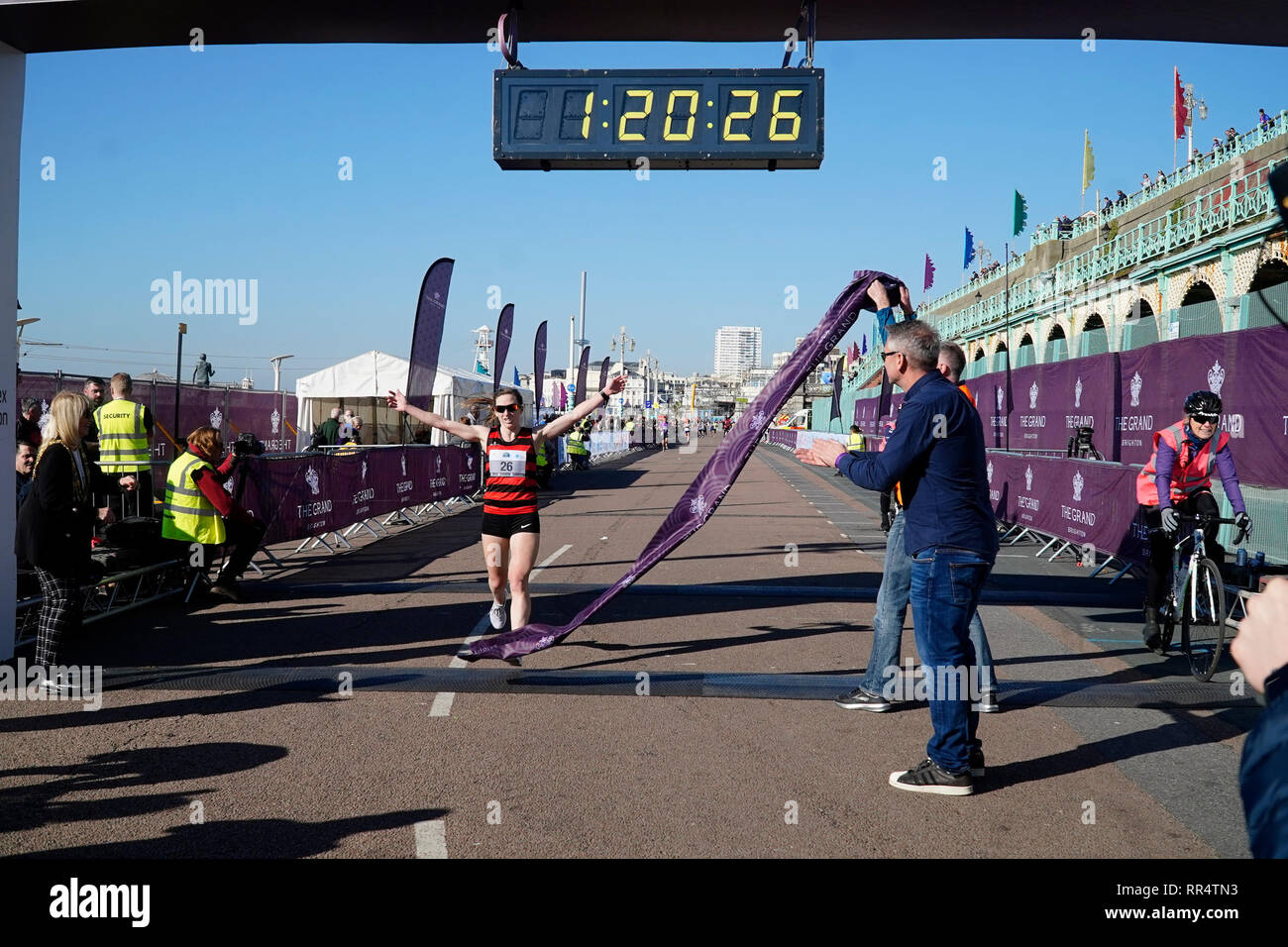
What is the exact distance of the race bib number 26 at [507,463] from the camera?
7574 millimetres

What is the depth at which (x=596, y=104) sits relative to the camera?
8188mm

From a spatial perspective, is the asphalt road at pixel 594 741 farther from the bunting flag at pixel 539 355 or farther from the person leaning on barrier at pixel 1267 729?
the bunting flag at pixel 539 355

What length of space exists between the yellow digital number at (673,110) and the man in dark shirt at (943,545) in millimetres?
4245

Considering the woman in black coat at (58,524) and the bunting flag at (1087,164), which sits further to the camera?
the bunting flag at (1087,164)

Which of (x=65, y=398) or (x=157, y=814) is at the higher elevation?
(x=65, y=398)

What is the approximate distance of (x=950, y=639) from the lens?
4645 mm

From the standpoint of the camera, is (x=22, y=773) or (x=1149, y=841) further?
(x=22, y=773)

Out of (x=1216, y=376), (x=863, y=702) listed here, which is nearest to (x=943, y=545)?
(x=863, y=702)

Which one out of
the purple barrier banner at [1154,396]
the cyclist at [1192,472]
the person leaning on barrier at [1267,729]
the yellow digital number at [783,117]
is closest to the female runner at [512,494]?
the yellow digital number at [783,117]

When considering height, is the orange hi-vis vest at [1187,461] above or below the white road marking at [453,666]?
above

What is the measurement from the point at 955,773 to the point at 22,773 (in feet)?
15.3

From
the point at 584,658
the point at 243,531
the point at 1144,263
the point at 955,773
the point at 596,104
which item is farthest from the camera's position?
the point at 1144,263
